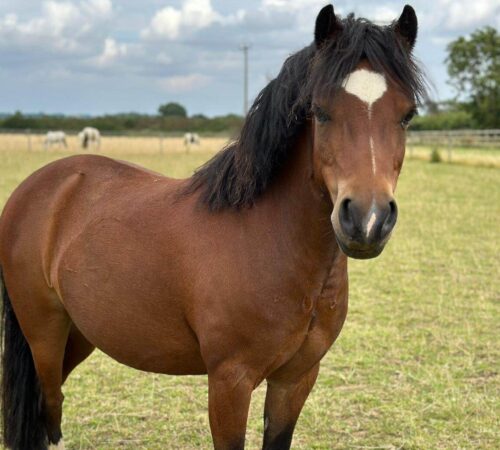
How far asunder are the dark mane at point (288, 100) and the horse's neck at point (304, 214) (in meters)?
0.06

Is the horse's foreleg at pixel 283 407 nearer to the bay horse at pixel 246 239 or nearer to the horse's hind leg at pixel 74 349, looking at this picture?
the bay horse at pixel 246 239

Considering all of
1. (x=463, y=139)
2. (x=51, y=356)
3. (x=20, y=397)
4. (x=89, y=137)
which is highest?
(x=463, y=139)

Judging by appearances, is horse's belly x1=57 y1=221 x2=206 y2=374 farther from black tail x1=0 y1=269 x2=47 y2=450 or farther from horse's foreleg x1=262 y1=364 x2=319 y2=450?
black tail x1=0 y1=269 x2=47 y2=450

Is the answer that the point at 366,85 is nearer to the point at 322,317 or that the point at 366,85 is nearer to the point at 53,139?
the point at 322,317

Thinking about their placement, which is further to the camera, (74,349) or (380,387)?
(380,387)

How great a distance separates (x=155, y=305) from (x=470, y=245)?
307 inches

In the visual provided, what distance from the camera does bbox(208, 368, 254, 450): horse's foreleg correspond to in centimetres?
244

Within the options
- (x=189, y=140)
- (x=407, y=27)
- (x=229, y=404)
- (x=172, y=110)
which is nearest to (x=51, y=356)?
(x=229, y=404)

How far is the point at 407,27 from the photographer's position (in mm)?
2275

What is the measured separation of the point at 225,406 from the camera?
246 cm

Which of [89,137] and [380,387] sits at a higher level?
[89,137]

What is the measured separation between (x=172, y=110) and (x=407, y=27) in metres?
69.3

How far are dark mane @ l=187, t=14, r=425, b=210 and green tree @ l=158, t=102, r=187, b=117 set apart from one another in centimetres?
6680

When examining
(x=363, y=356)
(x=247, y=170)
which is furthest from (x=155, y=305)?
(x=363, y=356)
